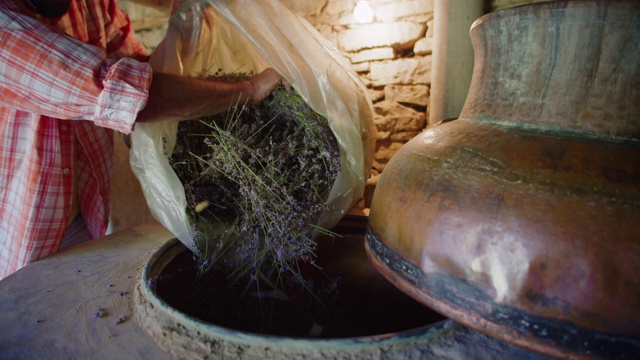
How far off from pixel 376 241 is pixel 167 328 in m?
0.49

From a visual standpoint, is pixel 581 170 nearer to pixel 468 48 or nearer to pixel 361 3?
pixel 468 48

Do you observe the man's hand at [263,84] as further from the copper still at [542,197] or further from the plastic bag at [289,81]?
the copper still at [542,197]

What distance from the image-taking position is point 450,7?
1.53 meters

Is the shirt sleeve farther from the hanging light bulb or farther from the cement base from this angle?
the hanging light bulb

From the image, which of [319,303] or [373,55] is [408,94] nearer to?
[373,55]

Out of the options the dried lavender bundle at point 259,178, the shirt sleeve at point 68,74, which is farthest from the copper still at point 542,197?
the shirt sleeve at point 68,74

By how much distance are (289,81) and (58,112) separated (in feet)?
2.05

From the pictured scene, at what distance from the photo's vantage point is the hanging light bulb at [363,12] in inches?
70.3

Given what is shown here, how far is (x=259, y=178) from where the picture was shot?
0.92 m

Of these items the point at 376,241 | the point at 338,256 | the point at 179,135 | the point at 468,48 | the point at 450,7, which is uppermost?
the point at 450,7

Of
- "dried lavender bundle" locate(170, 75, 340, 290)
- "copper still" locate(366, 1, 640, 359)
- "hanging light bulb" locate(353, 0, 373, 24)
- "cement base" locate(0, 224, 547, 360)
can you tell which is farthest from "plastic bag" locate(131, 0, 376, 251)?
"hanging light bulb" locate(353, 0, 373, 24)

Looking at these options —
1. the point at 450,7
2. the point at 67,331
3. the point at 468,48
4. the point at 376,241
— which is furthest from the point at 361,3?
the point at 67,331

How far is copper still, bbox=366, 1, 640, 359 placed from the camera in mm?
469

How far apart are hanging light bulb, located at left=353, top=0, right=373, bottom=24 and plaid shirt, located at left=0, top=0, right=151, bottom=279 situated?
1.06 meters
